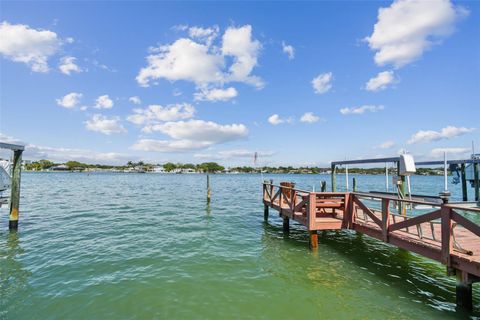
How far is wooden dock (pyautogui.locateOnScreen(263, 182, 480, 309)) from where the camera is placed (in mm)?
5758

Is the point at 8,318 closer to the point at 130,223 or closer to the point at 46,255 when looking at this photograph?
the point at 46,255

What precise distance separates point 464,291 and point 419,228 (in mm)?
1729

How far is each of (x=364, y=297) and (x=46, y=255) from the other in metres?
10.5

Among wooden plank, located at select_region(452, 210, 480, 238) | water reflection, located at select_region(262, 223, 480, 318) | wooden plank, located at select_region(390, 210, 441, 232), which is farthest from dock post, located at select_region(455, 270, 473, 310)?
wooden plank, located at select_region(390, 210, 441, 232)

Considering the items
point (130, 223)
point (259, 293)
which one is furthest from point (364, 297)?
point (130, 223)

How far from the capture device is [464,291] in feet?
19.2

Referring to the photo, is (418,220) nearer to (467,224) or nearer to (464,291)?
(467,224)

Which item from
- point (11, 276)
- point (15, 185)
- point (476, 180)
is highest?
point (476, 180)

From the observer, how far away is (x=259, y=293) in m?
6.84

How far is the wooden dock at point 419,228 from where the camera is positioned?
5.76 meters

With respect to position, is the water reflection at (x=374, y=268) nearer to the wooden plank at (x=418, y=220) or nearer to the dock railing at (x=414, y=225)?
the dock railing at (x=414, y=225)

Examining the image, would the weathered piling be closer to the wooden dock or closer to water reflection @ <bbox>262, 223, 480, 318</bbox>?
water reflection @ <bbox>262, 223, 480, 318</bbox>

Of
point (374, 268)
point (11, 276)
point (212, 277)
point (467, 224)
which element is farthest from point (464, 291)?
point (11, 276)

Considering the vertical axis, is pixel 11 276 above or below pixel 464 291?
below
